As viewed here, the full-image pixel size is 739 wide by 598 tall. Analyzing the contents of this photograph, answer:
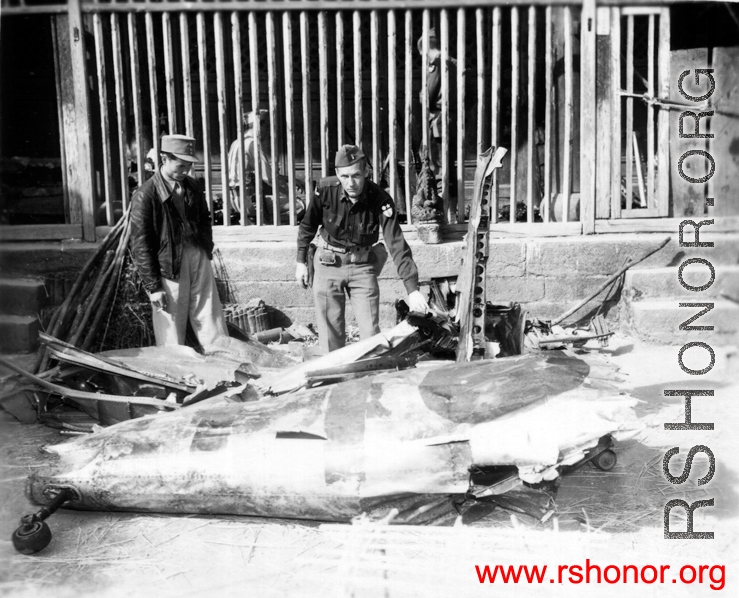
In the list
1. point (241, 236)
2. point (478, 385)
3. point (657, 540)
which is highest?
point (241, 236)

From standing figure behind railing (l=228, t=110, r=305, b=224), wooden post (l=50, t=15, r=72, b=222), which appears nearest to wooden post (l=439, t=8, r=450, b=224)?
standing figure behind railing (l=228, t=110, r=305, b=224)

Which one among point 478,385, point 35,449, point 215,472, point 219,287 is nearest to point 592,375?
point 478,385

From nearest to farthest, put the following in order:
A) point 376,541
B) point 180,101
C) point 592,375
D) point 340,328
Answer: point 376,541
point 592,375
point 340,328
point 180,101

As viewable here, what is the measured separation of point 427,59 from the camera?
27.1 feet

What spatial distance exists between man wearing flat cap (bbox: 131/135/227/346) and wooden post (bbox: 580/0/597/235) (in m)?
3.88

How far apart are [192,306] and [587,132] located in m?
4.37

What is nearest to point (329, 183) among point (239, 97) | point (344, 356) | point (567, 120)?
point (344, 356)

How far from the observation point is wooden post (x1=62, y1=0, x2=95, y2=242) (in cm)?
802

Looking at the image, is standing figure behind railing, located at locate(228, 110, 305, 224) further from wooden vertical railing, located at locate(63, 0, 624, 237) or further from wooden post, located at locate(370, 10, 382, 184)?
wooden post, located at locate(370, 10, 382, 184)

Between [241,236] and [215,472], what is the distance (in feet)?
15.1

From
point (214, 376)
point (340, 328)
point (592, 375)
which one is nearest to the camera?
point (592, 375)

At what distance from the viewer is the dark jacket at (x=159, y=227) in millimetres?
6348

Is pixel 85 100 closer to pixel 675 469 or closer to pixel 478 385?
pixel 478 385

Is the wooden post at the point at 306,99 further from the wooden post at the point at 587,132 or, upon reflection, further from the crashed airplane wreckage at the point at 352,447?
the crashed airplane wreckage at the point at 352,447
